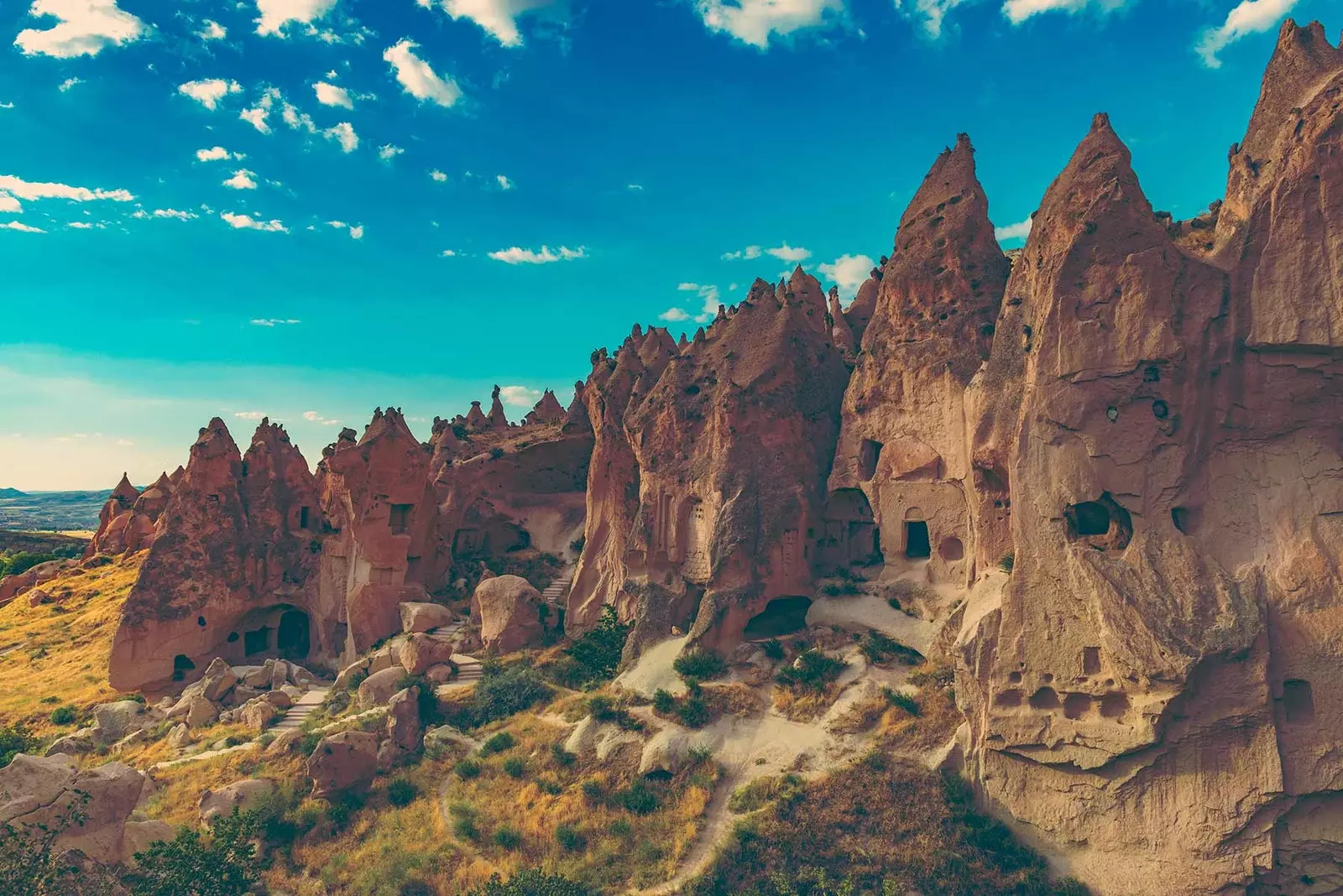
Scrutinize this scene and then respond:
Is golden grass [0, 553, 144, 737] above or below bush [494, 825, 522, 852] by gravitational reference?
above

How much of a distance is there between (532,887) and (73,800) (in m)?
Result: 9.37

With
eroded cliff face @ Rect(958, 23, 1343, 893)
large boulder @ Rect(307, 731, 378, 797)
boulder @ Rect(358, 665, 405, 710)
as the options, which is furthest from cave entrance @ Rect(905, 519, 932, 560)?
boulder @ Rect(358, 665, 405, 710)

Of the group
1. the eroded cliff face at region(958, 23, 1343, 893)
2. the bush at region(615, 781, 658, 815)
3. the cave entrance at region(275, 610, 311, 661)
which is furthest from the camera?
the cave entrance at region(275, 610, 311, 661)

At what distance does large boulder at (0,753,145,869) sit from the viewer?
15750mm

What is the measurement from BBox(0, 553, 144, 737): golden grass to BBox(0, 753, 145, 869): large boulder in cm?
1546

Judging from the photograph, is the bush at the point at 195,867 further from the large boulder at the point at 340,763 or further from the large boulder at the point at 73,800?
the large boulder at the point at 340,763

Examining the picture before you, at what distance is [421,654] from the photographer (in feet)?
94.1

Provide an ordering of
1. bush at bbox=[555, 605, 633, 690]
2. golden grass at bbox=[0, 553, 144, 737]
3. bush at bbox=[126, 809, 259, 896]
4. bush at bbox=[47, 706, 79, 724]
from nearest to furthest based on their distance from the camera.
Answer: bush at bbox=[126, 809, 259, 896], bush at bbox=[555, 605, 633, 690], bush at bbox=[47, 706, 79, 724], golden grass at bbox=[0, 553, 144, 737]

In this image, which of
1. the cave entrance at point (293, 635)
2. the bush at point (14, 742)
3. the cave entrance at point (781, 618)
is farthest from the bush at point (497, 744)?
the cave entrance at point (293, 635)

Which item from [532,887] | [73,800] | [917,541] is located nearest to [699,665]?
[917,541]

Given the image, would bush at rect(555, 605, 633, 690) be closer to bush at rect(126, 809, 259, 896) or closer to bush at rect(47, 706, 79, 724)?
bush at rect(126, 809, 259, 896)

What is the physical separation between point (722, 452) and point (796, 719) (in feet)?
30.3

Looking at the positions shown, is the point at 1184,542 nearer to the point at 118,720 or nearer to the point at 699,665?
A: the point at 699,665

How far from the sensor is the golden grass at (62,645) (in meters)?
31.8
